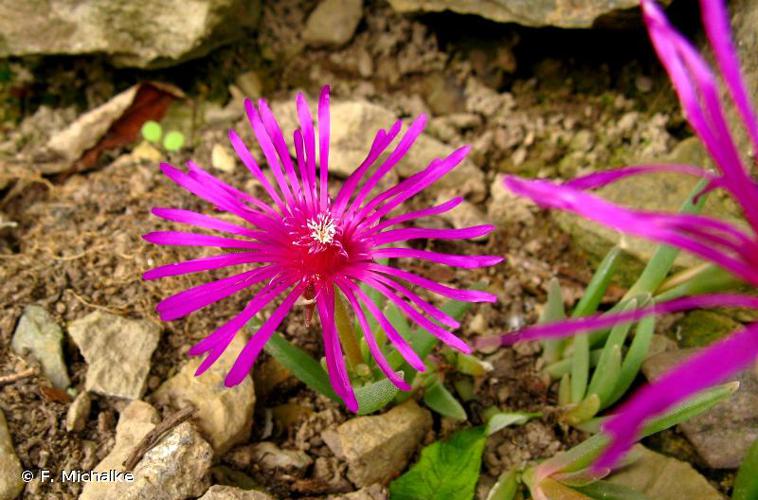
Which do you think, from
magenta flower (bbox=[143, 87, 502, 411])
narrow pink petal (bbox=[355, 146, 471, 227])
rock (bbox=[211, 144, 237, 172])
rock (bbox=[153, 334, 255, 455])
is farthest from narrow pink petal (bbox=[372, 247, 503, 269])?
rock (bbox=[211, 144, 237, 172])

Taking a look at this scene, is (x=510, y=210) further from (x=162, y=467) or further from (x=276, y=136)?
(x=162, y=467)

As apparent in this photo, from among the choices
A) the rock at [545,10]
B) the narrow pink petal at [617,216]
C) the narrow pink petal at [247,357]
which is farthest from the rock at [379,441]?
the rock at [545,10]

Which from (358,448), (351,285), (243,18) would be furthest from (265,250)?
(243,18)

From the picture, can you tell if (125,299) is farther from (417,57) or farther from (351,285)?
(417,57)

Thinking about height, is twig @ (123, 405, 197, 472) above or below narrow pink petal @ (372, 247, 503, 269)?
below

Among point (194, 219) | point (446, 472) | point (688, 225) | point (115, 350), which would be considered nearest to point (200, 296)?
point (194, 219)

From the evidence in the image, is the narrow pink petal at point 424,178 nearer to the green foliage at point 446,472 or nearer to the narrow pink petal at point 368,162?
the narrow pink petal at point 368,162

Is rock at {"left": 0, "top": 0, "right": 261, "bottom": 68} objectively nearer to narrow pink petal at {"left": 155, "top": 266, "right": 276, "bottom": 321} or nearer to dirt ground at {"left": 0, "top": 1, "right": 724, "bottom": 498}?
dirt ground at {"left": 0, "top": 1, "right": 724, "bottom": 498}
